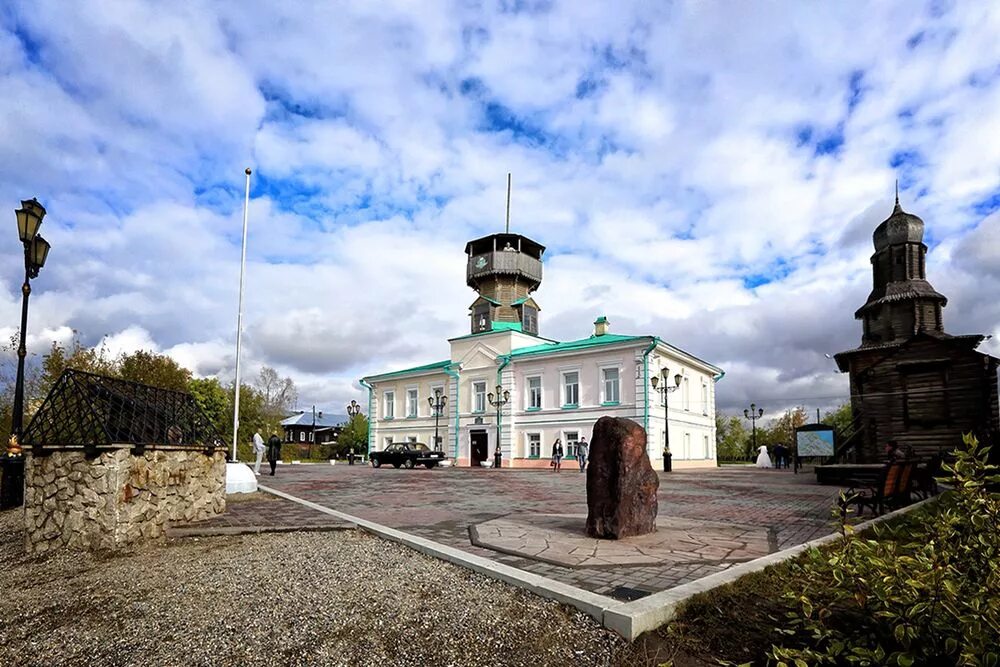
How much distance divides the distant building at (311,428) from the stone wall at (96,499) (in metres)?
62.8

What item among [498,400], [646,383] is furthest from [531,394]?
[646,383]

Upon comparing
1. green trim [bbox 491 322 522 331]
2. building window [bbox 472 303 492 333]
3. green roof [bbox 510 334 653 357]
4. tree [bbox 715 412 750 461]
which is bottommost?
tree [bbox 715 412 750 461]

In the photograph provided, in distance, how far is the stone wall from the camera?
695 centimetres

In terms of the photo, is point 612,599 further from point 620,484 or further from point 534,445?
point 534,445

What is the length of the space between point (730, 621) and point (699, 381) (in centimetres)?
3420

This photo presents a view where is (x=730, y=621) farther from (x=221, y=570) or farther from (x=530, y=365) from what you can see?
(x=530, y=365)

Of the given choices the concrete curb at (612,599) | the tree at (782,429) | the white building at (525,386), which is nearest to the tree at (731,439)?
the tree at (782,429)

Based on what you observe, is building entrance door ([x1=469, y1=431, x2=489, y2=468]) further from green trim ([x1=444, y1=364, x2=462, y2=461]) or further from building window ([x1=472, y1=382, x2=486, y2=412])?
building window ([x1=472, y1=382, x2=486, y2=412])

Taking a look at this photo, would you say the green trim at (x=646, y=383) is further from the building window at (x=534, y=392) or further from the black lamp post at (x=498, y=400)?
the black lamp post at (x=498, y=400)

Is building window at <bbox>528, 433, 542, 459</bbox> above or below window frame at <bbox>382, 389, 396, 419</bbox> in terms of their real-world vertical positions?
below

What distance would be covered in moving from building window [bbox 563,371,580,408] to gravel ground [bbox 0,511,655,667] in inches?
1075

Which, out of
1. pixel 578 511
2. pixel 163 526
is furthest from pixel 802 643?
pixel 163 526

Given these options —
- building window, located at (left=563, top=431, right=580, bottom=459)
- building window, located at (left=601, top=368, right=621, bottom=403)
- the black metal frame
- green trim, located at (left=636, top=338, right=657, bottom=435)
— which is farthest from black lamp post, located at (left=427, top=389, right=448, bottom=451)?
the black metal frame

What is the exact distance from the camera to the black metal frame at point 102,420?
7.36 meters
